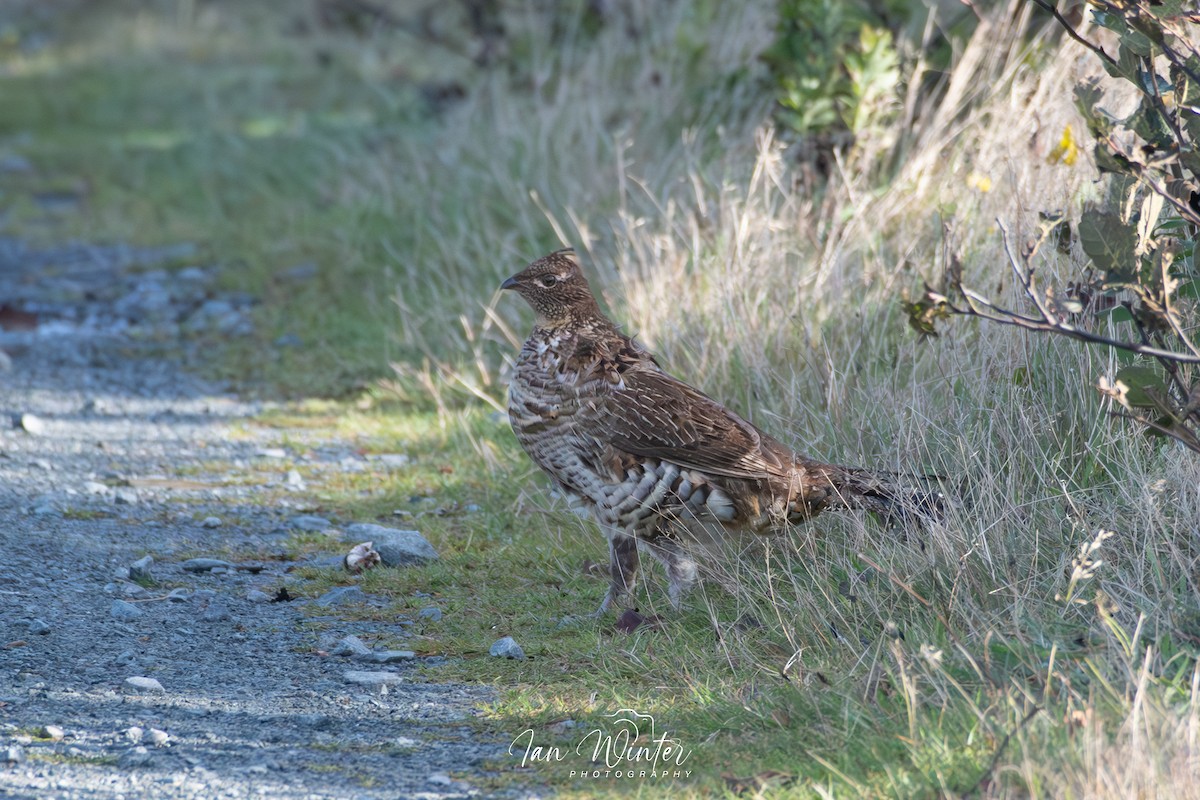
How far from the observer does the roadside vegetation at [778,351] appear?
131 inches

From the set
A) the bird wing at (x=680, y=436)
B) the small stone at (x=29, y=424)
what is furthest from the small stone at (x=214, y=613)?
the small stone at (x=29, y=424)

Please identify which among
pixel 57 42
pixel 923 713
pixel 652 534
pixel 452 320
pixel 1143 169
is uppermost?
pixel 1143 169

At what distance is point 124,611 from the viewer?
4.30 meters

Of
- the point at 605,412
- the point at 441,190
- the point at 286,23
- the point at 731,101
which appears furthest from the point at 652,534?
the point at 286,23

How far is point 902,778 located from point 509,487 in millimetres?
2817

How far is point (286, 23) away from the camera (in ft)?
56.0

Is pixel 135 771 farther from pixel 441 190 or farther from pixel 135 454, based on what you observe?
pixel 441 190

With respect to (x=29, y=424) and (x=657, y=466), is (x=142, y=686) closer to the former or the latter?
(x=657, y=466)

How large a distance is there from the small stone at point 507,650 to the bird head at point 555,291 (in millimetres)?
1080

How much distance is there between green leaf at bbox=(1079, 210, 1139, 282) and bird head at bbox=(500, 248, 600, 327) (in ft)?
5.62

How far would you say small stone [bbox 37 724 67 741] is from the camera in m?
3.37

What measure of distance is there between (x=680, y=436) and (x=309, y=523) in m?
1.73

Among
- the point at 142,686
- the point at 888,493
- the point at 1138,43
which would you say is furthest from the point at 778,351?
the point at 142,686

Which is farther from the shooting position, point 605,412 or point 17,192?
point 17,192
